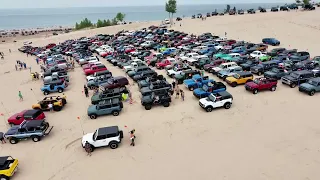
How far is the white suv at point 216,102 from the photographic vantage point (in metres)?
22.3

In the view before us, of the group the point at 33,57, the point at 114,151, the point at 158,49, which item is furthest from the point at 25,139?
the point at 33,57

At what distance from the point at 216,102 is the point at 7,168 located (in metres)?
15.4

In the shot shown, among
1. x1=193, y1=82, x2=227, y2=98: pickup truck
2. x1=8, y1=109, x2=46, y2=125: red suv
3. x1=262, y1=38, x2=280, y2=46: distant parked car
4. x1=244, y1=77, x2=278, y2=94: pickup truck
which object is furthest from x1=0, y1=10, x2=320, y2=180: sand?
x1=262, y1=38, x2=280, y2=46: distant parked car

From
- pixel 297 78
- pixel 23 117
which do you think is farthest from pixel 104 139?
pixel 297 78

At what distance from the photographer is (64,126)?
70.5ft

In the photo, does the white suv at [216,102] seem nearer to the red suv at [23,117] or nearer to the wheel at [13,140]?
the red suv at [23,117]

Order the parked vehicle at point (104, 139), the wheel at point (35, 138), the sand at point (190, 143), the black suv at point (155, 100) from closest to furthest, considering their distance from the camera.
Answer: the sand at point (190, 143)
the parked vehicle at point (104, 139)
the wheel at point (35, 138)
the black suv at point (155, 100)

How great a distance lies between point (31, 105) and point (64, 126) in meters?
6.97

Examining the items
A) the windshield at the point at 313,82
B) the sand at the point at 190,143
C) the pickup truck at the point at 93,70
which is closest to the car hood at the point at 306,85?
the windshield at the point at 313,82

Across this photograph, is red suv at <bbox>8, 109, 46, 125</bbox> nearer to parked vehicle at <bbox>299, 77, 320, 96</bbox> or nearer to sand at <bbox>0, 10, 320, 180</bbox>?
sand at <bbox>0, 10, 320, 180</bbox>

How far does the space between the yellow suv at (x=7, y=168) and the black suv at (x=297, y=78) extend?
24642 mm

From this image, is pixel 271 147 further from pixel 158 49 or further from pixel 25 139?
pixel 158 49

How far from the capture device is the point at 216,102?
73.5 ft

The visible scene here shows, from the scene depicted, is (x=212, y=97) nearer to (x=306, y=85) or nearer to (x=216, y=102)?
(x=216, y=102)
